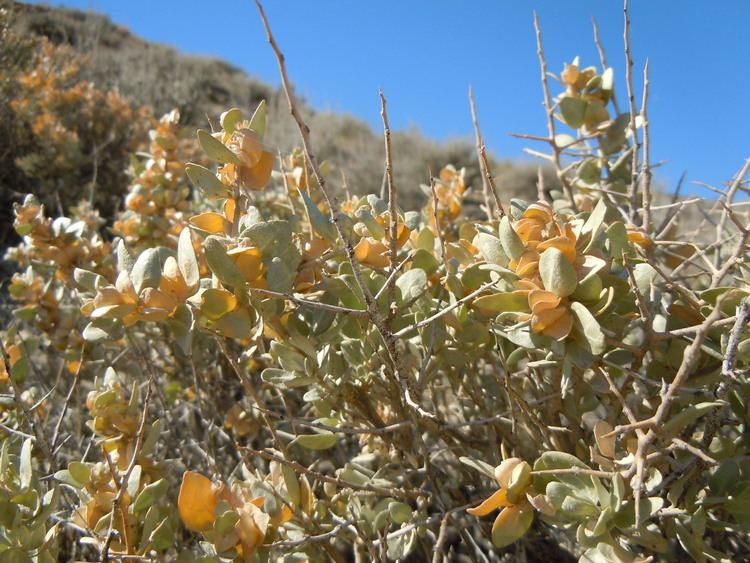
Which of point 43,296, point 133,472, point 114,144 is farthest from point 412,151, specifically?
point 133,472

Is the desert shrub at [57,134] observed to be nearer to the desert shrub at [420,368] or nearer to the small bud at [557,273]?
the desert shrub at [420,368]

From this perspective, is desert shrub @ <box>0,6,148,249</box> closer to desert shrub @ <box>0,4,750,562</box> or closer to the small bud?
desert shrub @ <box>0,4,750,562</box>

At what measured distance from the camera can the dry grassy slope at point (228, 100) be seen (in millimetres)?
9062

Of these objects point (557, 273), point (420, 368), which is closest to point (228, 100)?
point (420, 368)

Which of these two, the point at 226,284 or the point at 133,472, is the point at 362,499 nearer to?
the point at 133,472

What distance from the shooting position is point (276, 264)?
31.9 inches

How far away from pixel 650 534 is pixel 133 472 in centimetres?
80

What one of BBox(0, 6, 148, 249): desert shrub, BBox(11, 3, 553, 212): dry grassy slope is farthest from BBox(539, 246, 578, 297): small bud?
BBox(11, 3, 553, 212): dry grassy slope

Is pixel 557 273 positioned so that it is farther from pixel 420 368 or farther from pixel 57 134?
pixel 57 134

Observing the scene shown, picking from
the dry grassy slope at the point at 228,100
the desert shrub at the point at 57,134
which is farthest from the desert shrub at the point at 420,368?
the dry grassy slope at the point at 228,100

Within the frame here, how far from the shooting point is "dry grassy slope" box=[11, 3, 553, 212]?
906 cm

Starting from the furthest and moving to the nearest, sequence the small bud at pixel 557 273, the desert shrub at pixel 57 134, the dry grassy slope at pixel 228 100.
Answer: the dry grassy slope at pixel 228 100 → the desert shrub at pixel 57 134 → the small bud at pixel 557 273

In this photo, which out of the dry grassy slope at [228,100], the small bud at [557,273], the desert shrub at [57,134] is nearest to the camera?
the small bud at [557,273]

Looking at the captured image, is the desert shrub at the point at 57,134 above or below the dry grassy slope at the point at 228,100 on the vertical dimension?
below
